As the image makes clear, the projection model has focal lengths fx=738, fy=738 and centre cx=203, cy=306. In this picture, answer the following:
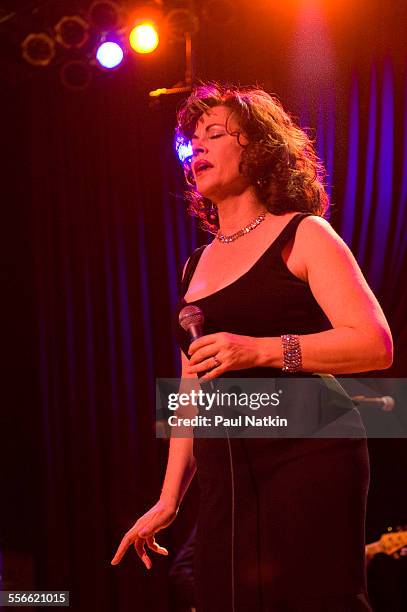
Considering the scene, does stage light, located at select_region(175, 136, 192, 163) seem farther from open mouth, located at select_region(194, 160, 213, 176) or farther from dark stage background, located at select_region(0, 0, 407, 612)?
dark stage background, located at select_region(0, 0, 407, 612)

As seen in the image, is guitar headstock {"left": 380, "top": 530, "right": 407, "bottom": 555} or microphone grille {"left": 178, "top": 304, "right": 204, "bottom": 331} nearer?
microphone grille {"left": 178, "top": 304, "right": 204, "bottom": 331}

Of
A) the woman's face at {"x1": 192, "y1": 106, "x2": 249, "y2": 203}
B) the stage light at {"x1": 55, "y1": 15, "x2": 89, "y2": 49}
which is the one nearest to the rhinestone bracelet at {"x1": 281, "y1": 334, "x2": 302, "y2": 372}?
the woman's face at {"x1": 192, "y1": 106, "x2": 249, "y2": 203}

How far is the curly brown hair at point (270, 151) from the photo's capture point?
1624 mm

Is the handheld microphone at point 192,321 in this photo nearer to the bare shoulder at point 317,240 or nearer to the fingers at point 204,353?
the fingers at point 204,353

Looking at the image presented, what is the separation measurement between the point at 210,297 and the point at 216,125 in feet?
1.42

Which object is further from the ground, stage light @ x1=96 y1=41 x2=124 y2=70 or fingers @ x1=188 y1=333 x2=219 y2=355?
stage light @ x1=96 y1=41 x2=124 y2=70

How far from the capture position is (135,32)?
3066 mm

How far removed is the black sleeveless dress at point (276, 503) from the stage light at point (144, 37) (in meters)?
1.86

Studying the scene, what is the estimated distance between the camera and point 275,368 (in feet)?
4.74

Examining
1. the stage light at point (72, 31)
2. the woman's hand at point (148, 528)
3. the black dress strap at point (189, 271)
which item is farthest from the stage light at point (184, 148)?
the stage light at point (72, 31)

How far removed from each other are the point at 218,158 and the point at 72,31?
1.78m

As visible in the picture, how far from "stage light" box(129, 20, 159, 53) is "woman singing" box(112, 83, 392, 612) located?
1598mm

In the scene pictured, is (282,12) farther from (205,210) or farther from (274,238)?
(274,238)

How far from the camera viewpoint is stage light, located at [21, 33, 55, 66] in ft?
10.3
